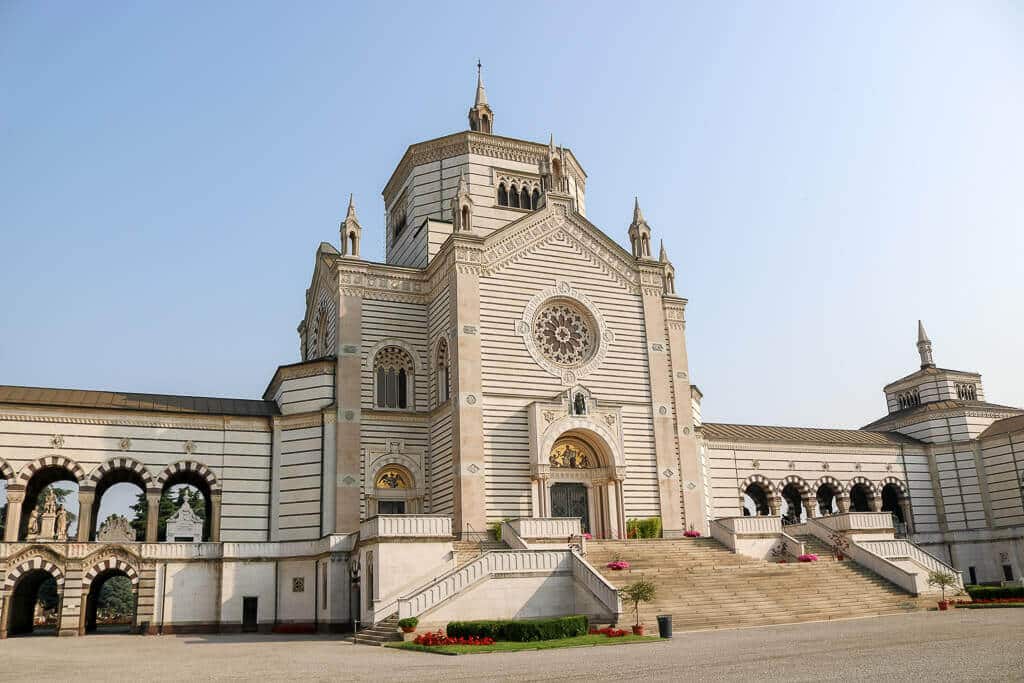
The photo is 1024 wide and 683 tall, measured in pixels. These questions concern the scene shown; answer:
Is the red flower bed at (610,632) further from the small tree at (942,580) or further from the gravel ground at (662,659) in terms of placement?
the small tree at (942,580)

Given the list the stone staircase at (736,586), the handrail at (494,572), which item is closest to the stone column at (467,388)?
the stone staircase at (736,586)

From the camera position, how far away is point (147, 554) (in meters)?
35.2

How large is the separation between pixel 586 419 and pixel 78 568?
20725 millimetres

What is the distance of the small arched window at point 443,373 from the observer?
39.4 metres

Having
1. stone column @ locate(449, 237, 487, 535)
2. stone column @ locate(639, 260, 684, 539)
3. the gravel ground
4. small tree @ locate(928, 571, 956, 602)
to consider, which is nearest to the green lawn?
the gravel ground

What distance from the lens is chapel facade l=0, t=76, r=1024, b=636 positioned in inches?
1362

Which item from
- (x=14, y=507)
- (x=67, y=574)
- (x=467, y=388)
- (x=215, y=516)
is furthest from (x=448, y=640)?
(x=14, y=507)

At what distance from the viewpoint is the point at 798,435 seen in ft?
168

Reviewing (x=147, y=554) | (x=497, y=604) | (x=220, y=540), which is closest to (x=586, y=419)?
(x=497, y=604)

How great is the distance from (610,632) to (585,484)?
14.6 m

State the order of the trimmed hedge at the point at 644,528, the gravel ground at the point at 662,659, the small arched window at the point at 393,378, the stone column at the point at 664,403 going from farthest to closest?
the small arched window at the point at 393,378, the stone column at the point at 664,403, the trimmed hedge at the point at 644,528, the gravel ground at the point at 662,659

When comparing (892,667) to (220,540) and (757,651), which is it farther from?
(220,540)

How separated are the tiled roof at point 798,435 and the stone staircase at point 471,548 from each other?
16.8 meters

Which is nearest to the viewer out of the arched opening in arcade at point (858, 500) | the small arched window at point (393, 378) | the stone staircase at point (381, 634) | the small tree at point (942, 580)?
the stone staircase at point (381, 634)
